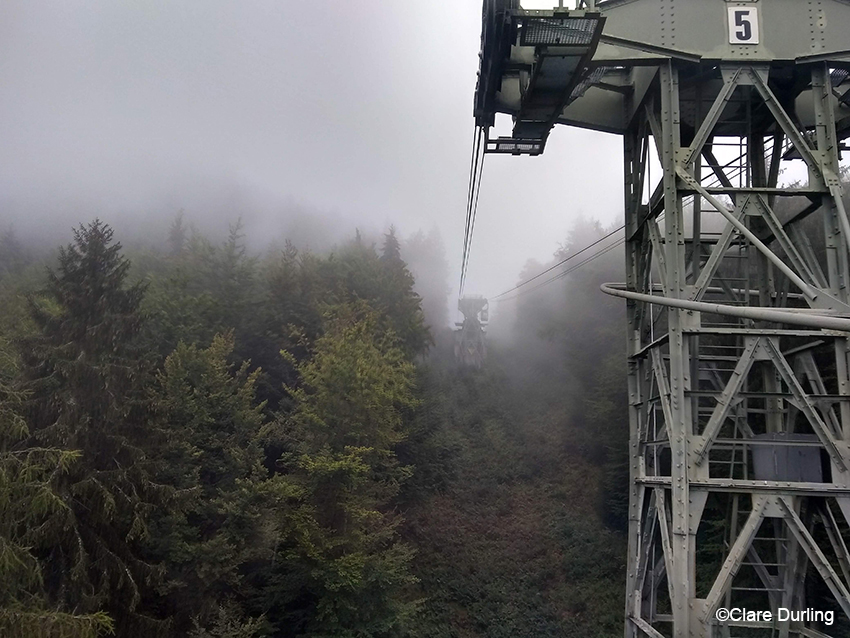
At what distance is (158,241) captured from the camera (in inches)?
2009

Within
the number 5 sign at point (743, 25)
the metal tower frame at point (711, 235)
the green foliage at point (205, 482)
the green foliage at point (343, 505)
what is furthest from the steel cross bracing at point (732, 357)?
the green foliage at point (205, 482)

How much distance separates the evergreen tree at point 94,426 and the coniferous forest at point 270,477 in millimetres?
36

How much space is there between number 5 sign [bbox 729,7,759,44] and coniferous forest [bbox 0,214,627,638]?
9372 mm

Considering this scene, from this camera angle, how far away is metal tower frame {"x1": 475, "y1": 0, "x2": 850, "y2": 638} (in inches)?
274

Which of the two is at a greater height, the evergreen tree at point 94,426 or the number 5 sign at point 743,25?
the number 5 sign at point 743,25

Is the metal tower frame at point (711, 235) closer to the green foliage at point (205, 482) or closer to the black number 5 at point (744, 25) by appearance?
the black number 5 at point (744, 25)

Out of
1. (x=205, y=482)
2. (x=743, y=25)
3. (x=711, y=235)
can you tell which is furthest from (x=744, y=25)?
(x=205, y=482)

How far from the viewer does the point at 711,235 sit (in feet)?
30.9

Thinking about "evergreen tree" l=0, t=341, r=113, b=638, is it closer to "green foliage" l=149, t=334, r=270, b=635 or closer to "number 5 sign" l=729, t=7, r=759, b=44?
"green foliage" l=149, t=334, r=270, b=635

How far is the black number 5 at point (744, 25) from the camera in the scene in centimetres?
773

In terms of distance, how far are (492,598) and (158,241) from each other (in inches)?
1705

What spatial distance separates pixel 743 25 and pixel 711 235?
2.87m

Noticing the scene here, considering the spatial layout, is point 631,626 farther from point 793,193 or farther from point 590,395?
point 590,395

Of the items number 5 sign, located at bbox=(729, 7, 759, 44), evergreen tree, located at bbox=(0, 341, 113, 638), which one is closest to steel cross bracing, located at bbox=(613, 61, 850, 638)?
number 5 sign, located at bbox=(729, 7, 759, 44)
